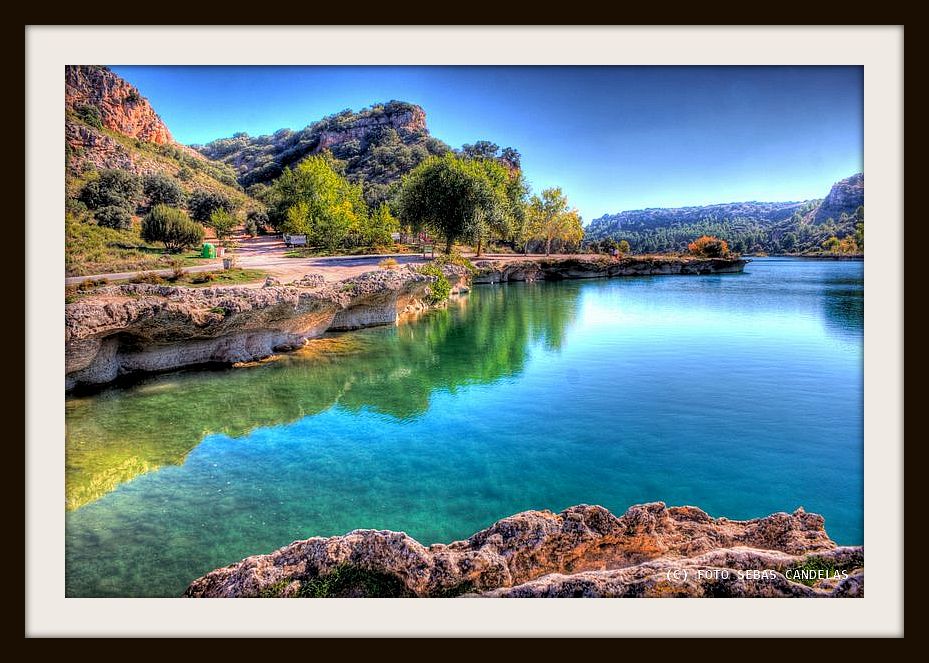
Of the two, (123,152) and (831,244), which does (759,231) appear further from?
(123,152)

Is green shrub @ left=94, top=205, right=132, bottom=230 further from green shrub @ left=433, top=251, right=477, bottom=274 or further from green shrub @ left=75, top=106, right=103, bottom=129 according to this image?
green shrub @ left=75, top=106, right=103, bottom=129

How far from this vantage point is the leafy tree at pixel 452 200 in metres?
38.0

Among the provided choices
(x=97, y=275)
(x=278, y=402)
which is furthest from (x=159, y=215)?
(x=278, y=402)

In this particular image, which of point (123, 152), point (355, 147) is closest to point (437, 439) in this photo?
point (123, 152)

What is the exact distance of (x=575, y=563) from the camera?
14.9ft

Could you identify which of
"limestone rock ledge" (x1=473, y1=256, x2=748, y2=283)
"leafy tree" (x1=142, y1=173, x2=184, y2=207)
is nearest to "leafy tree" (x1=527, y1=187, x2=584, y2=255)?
"limestone rock ledge" (x1=473, y1=256, x2=748, y2=283)

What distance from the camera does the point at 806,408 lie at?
11125mm

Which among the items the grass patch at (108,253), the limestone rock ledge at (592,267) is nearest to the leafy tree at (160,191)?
the grass patch at (108,253)

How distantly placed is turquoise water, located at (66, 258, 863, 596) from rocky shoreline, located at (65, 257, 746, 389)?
3.00ft

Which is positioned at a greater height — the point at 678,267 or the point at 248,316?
the point at 678,267

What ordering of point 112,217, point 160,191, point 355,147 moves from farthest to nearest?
1. point 355,147
2. point 160,191
3. point 112,217

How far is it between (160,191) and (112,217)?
16215mm
